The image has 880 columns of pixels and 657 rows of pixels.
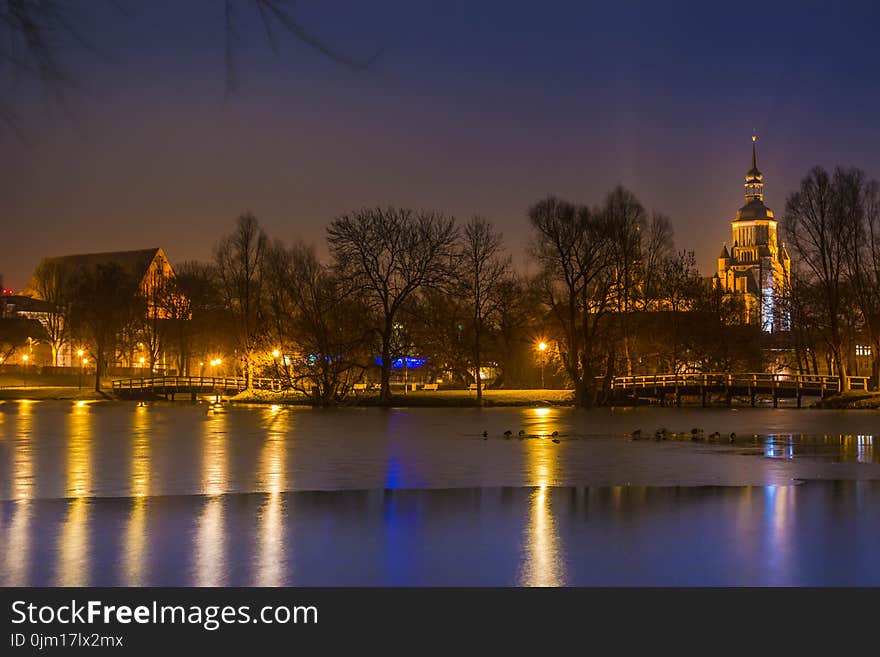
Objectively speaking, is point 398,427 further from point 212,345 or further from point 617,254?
point 212,345

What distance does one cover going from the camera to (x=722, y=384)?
222 feet

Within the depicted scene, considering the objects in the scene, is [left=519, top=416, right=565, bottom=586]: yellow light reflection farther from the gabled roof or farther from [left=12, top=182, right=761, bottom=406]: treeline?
the gabled roof

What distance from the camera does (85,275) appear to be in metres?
100

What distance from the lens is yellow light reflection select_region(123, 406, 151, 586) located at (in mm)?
12953

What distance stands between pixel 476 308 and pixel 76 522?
187 ft

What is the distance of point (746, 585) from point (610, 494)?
759 centimetres

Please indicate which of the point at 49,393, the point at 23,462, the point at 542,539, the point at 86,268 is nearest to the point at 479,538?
the point at 542,539

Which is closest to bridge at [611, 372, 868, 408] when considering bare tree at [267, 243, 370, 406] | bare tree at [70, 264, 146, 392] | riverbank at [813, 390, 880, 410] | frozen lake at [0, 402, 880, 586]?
riverbank at [813, 390, 880, 410]

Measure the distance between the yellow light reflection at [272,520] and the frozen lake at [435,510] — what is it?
40 mm

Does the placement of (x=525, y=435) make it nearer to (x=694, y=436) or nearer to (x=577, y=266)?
(x=694, y=436)

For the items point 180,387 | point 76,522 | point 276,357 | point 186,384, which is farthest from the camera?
point 186,384

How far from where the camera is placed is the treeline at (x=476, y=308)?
65.1m
